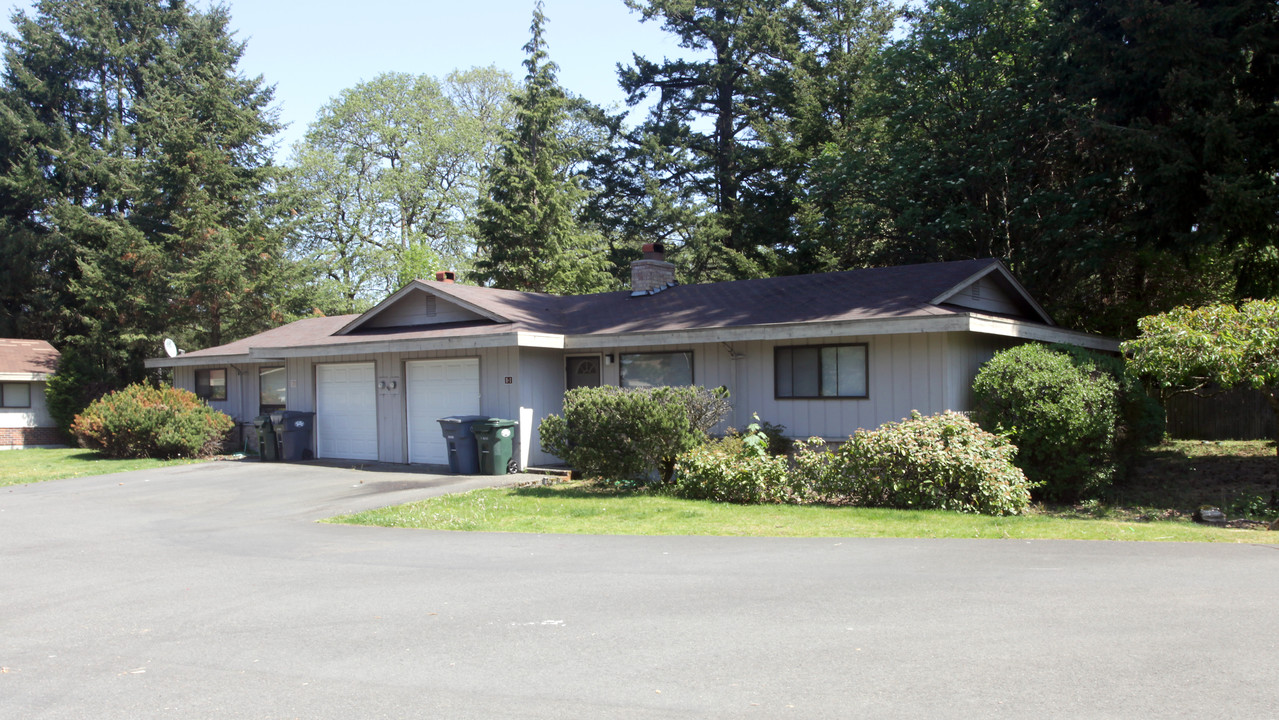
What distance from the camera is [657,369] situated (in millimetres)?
16859

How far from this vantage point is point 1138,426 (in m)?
13.7

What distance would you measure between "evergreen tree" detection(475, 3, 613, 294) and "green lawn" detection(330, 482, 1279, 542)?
20.1 metres

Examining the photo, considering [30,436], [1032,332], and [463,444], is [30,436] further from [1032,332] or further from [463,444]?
[1032,332]

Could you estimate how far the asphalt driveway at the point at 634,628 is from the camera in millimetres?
4797

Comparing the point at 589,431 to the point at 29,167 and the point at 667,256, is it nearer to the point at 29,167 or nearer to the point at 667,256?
the point at 667,256

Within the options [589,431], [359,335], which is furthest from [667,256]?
[589,431]

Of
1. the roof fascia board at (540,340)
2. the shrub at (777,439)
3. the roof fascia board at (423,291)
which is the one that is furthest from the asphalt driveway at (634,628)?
the roof fascia board at (423,291)

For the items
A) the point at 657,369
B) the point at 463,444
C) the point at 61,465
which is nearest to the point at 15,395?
the point at 61,465

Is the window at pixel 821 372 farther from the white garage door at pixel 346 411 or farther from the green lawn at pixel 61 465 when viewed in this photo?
the green lawn at pixel 61 465

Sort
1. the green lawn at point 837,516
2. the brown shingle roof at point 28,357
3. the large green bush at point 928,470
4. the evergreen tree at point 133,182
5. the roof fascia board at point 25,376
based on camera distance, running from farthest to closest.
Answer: the evergreen tree at point 133,182 < the brown shingle roof at point 28,357 < the roof fascia board at point 25,376 < the large green bush at point 928,470 < the green lawn at point 837,516

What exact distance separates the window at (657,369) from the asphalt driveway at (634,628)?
6692 millimetres

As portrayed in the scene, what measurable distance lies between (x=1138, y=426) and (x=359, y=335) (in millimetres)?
15089

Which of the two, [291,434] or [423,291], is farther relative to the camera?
[291,434]

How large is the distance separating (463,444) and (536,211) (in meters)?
17.2
